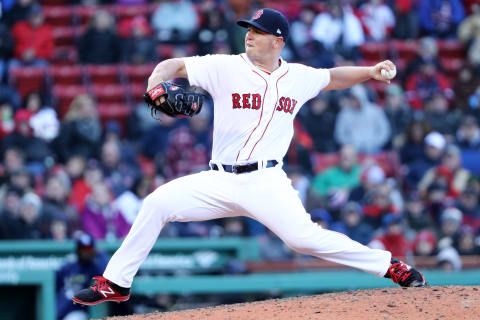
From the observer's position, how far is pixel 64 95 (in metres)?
12.8

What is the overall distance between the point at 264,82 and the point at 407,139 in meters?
6.85

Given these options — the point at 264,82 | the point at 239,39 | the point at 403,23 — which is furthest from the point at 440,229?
the point at 264,82

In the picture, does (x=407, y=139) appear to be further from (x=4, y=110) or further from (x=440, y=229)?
(x=4, y=110)

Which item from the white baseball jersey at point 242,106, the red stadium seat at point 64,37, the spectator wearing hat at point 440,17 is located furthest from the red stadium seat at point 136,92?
the white baseball jersey at point 242,106

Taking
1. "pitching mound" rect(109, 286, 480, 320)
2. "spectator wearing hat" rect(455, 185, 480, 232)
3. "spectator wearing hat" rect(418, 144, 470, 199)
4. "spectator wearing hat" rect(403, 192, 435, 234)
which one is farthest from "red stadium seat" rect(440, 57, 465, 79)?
"pitching mound" rect(109, 286, 480, 320)

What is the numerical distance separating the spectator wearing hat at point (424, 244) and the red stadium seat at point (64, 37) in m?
6.10

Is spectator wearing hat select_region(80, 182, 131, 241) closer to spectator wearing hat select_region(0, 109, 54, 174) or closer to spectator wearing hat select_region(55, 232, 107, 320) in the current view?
spectator wearing hat select_region(0, 109, 54, 174)

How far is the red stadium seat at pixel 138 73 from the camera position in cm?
1329

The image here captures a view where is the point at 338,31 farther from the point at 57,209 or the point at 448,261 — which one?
the point at 57,209

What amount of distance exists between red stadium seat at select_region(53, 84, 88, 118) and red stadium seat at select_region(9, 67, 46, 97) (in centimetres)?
22

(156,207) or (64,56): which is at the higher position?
(64,56)

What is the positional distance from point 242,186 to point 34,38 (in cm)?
821

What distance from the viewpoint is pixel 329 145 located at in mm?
12445

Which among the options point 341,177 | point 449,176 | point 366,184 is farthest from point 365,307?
point 449,176
